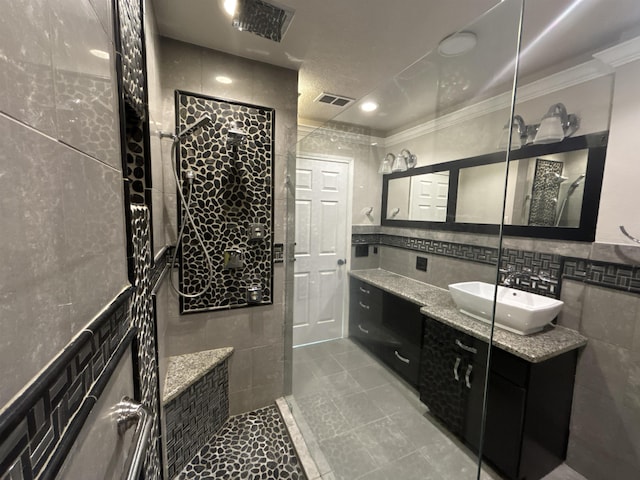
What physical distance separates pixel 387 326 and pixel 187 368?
5.38 ft

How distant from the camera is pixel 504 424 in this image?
55.2 inches

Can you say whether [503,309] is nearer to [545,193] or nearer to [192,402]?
[545,193]

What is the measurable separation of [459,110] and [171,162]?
192cm

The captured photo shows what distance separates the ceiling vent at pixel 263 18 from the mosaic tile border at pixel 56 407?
1.55 m

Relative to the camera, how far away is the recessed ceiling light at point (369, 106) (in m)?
2.15

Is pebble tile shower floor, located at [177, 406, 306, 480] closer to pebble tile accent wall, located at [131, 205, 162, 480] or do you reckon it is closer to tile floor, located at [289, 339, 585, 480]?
tile floor, located at [289, 339, 585, 480]

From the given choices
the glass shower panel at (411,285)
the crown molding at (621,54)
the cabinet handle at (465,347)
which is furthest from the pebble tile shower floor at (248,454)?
the crown molding at (621,54)

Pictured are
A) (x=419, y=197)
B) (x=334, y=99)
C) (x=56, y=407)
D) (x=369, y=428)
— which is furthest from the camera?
(x=334, y=99)

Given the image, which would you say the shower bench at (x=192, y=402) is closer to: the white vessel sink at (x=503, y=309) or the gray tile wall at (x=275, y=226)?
the gray tile wall at (x=275, y=226)

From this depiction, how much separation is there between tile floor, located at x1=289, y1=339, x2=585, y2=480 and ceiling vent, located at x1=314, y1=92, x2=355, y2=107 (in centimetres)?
236

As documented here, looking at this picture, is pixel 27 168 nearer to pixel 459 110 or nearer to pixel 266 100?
pixel 266 100

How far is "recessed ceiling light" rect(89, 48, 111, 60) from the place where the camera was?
0.53m

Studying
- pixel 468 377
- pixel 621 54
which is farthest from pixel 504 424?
pixel 621 54

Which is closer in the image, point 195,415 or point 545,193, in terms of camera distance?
point 195,415
